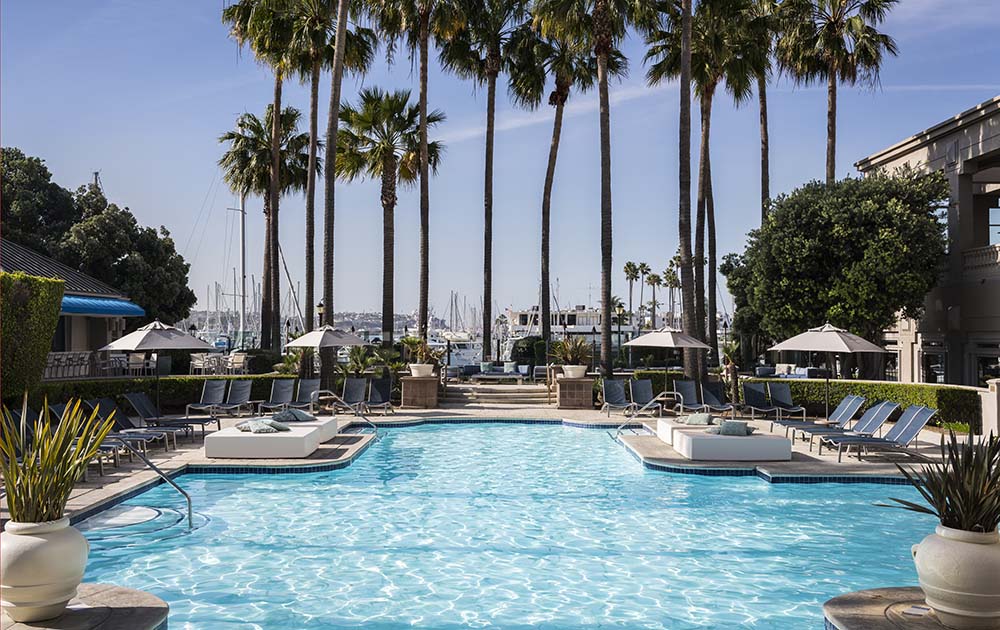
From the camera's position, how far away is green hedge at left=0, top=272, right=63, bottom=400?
631 inches

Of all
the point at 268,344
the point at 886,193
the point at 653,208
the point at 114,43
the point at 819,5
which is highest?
the point at 819,5

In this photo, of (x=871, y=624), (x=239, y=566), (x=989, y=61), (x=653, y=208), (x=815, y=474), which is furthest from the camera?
(x=653, y=208)

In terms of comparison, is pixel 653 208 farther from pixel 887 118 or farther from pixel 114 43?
pixel 114 43

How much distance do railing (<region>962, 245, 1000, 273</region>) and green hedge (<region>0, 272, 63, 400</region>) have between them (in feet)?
82.7

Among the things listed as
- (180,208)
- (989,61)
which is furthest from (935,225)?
(180,208)

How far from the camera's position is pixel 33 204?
35906 millimetres

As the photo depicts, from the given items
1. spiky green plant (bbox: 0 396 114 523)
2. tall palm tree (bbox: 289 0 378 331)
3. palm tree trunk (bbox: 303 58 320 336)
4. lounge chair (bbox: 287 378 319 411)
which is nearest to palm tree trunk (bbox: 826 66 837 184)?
tall palm tree (bbox: 289 0 378 331)

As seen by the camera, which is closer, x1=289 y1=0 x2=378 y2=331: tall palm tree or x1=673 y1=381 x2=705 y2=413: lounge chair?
x1=673 y1=381 x2=705 y2=413: lounge chair

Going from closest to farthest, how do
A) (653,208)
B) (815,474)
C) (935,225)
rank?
1. (815,474)
2. (935,225)
3. (653,208)

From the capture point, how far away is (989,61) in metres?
26.5

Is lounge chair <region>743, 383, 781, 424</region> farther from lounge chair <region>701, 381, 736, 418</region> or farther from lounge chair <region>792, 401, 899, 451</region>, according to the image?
lounge chair <region>792, 401, 899, 451</region>

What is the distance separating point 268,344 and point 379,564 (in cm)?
2473

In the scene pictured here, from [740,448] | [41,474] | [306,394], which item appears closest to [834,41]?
[740,448]

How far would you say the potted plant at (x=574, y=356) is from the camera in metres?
23.6
